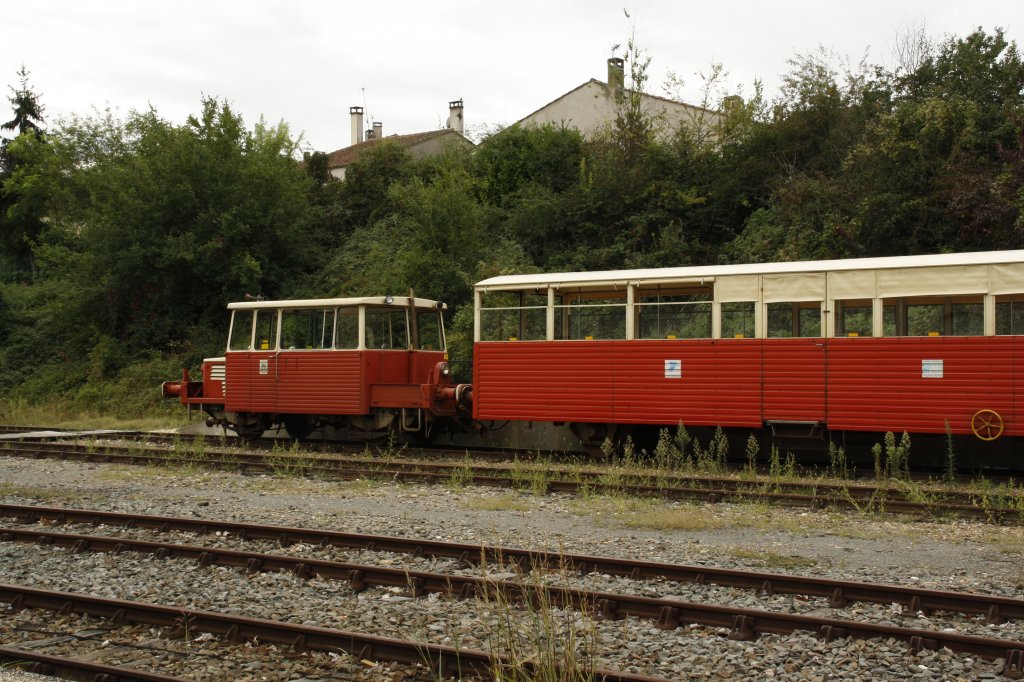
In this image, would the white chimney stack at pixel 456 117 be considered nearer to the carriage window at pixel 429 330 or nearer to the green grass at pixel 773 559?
the carriage window at pixel 429 330

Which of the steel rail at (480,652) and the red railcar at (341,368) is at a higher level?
the red railcar at (341,368)

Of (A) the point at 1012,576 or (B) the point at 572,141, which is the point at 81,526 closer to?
(A) the point at 1012,576

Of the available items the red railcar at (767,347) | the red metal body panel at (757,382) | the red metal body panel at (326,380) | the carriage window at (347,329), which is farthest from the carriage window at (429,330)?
the red metal body panel at (757,382)

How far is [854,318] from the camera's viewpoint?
13.3 meters

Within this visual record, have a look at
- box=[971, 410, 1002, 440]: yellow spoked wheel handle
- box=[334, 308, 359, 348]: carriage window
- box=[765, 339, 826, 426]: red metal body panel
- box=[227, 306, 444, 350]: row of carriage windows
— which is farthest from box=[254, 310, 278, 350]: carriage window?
box=[971, 410, 1002, 440]: yellow spoked wheel handle

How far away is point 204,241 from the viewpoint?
28.6 metres

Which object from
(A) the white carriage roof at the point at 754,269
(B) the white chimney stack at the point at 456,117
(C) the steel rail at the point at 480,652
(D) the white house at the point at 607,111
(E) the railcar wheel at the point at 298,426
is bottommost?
(C) the steel rail at the point at 480,652

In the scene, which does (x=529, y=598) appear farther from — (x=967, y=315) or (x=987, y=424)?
(x=967, y=315)

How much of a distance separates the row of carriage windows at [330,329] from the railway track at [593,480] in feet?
7.35

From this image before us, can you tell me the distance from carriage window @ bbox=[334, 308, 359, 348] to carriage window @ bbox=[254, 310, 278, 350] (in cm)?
154

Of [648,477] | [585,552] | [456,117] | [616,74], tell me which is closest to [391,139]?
[456,117]

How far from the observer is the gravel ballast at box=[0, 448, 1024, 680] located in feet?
18.5

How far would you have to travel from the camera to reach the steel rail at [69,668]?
17.5 ft

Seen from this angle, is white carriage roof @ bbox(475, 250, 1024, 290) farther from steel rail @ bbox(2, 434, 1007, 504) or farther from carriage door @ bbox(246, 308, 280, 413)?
carriage door @ bbox(246, 308, 280, 413)
